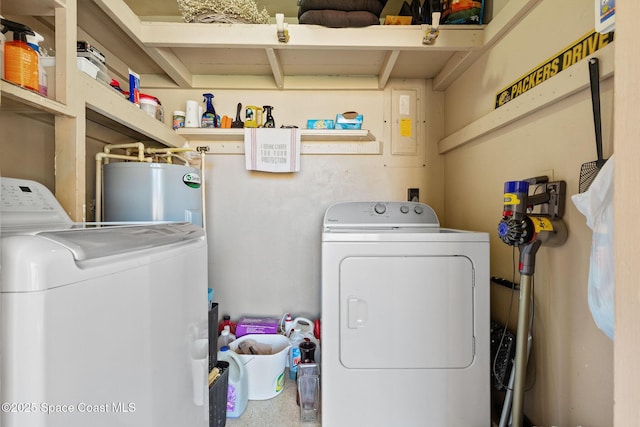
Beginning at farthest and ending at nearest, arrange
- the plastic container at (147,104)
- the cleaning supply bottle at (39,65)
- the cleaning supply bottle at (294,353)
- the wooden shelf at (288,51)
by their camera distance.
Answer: the cleaning supply bottle at (294,353) < the plastic container at (147,104) < the wooden shelf at (288,51) < the cleaning supply bottle at (39,65)

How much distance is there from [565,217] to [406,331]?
2.66ft

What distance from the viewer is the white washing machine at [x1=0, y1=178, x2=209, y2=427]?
1.46ft

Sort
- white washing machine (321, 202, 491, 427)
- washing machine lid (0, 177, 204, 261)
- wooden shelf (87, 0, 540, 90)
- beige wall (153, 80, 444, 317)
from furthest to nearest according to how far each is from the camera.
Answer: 1. beige wall (153, 80, 444, 317)
2. wooden shelf (87, 0, 540, 90)
3. white washing machine (321, 202, 491, 427)
4. washing machine lid (0, 177, 204, 261)

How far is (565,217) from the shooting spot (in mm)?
1133

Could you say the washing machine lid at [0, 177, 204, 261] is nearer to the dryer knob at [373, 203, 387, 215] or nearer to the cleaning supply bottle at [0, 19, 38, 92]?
the cleaning supply bottle at [0, 19, 38, 92]

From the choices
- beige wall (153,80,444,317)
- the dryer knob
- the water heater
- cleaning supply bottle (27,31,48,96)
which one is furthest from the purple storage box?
cleaning supply bottle (27,31,48,96)

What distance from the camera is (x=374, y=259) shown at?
52.9 inches

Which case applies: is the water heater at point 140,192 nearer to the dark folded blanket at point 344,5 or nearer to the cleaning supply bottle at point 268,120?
the cleaning supply bottle at point 268,120

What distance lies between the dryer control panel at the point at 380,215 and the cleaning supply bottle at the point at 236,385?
1.01m

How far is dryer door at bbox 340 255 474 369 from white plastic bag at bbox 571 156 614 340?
53 centimetres

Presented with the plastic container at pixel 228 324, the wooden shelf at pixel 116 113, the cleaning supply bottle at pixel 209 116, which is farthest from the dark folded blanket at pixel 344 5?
the plastic container at pixel 228 324

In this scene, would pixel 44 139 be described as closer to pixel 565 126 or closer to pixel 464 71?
pixel 565 126

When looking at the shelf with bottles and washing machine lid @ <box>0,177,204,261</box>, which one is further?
the shelf with bottles

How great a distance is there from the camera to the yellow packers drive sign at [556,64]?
996 millimetres
